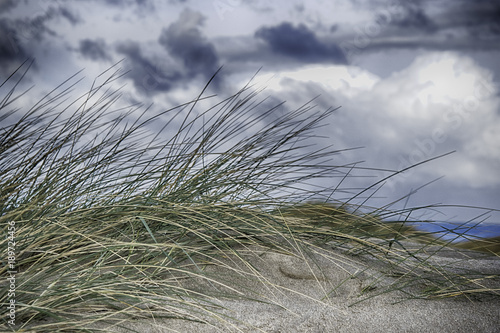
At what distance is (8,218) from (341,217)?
1.35 m

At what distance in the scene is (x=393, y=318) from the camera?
1.78m

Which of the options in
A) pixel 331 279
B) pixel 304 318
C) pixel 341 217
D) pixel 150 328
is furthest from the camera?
pixel 341 217

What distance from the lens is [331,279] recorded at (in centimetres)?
208

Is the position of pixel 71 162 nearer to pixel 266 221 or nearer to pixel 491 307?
pixel 266 221

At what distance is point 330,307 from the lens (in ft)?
5.89

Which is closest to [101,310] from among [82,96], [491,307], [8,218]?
[8,218]

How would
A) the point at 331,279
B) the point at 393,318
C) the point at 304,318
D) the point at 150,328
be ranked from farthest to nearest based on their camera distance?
1. the point at 331,279
2. the point at 393,318
3. the point at 304,318
4. the point at 150,328

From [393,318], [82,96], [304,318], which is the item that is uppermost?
[82,96]

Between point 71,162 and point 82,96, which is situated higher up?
point 82,96

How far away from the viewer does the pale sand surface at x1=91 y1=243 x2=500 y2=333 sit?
1.59 meters

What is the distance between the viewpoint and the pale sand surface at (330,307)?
5.23 feet

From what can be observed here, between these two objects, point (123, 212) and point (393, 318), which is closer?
point (393, 318)

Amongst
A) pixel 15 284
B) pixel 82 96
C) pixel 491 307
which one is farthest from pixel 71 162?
pixel 491 307

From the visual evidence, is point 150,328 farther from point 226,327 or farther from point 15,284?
point 15,284
